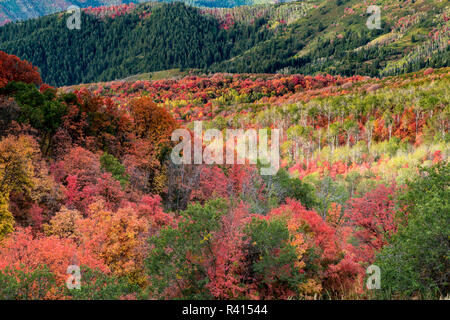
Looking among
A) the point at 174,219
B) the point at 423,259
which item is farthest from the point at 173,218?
the point at 423,259

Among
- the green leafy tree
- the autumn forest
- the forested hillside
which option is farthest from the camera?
the forested hillside

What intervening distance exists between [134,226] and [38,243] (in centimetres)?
846

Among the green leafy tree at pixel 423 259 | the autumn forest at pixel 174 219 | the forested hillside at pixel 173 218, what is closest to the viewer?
the green leafy tree at pixel 423 259

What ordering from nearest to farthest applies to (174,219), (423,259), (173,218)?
(423,259) → (174,219) → (173,218)

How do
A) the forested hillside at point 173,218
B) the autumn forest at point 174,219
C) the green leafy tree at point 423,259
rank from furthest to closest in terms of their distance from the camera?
the forested hillside at point 173,218
the autumn forest at point 174,219
the green leafy tree at point 423,259

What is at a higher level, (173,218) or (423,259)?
(423,259)

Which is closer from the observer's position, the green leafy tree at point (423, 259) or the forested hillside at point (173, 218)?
the green leafy tree at point (423, 259)

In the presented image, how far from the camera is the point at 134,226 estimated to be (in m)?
34.4

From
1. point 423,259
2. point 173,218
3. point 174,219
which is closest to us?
point 423,259

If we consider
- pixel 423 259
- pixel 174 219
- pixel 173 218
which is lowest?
pixel 173 218

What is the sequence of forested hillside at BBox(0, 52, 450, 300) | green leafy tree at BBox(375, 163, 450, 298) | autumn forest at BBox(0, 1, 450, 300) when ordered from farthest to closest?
forested hillside at BBox(0, 52, 450, 300), autumn forest at BBox(0, 1, 450, 300), green leafy tree at BBox(375, 163, 450, 298)

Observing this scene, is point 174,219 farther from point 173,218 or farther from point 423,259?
point 423,259

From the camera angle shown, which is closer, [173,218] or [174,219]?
[174,219]
